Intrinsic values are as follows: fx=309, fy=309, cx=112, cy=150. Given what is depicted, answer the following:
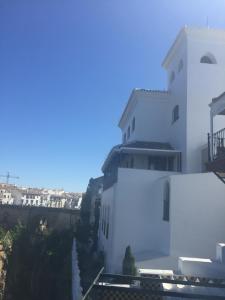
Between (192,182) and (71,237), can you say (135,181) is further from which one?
(71,237)

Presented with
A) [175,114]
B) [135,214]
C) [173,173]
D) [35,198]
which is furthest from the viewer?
[35,198]

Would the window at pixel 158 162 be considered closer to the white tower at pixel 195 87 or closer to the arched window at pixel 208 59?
the white tower at pixel 195 87

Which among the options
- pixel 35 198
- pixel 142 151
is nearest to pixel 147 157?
pixel 142 151

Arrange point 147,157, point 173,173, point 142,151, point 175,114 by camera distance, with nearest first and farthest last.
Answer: point 173,173
point 142,151
point 147,157
point 175,114

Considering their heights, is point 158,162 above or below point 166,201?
above

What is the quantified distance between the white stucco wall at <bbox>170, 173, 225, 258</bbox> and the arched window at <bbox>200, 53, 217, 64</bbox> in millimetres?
8252

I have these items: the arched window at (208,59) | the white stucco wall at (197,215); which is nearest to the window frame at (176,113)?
the arched window at (208,59)

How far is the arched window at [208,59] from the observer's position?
17984 mm

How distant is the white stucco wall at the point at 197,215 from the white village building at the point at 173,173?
0.12ft

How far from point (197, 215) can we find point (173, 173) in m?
3.32

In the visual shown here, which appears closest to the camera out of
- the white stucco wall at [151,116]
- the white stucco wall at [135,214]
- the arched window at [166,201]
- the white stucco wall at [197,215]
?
the white stucco wall at [197,215]

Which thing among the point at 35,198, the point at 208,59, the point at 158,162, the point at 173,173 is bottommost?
the point at 173,173

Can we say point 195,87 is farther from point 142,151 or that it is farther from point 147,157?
point 147,157

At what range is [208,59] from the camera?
59.6 ft
